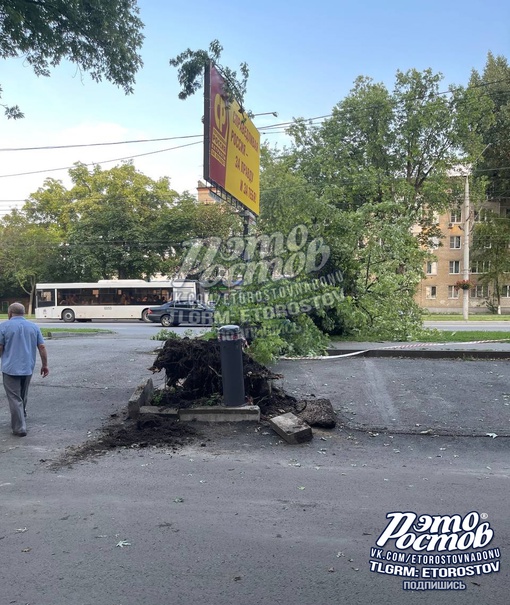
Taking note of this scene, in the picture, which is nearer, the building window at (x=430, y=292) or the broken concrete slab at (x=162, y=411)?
the broken concrete slab at (x=162, y=411)

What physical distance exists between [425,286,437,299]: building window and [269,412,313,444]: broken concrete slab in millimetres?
51063

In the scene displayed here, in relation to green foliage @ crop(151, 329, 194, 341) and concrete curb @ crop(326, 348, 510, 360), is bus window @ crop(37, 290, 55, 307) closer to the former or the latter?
green foliage @ crop(151, 329, 194, 341)

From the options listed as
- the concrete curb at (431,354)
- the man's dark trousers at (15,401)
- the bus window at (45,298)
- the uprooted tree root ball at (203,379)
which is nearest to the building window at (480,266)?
the bus window at (45,298)

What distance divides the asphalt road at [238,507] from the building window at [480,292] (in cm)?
4818

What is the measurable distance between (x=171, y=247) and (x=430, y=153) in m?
20.5

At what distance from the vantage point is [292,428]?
6.43 metres

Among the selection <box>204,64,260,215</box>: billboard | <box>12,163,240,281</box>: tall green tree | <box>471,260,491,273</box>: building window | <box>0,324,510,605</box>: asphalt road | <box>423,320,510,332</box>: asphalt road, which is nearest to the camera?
<box>0,324,510,605</box>: asphalt road

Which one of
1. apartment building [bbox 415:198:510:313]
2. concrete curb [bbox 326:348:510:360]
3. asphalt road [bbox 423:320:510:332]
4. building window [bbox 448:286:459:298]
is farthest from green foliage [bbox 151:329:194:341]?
building window [bbox 448:286:459:298]

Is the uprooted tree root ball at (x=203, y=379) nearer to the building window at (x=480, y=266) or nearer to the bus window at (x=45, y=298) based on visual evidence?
the bus window at (x=45, y=298)

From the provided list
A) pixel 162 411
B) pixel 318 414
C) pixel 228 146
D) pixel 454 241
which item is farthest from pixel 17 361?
pixel 454 241

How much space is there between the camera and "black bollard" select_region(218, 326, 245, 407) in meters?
7.23

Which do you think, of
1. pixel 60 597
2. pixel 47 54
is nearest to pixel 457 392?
pixel 60 597

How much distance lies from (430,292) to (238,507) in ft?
177

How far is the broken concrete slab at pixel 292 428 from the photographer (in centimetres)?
631
